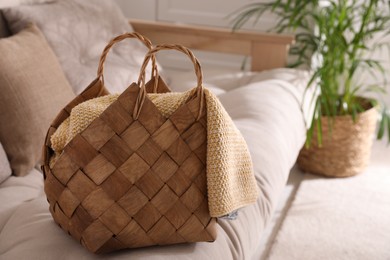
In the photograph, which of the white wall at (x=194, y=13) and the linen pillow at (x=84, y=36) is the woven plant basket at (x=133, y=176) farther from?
the white wall at (x=194, y=13)

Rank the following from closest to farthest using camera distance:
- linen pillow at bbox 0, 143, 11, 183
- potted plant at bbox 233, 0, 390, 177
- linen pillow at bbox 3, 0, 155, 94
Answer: linen pillow at bbox 0, 143, 11, 183
linen pillow at bbox 3, 0, 155, 94
potted plant at bbox 233, 0, 390, 177

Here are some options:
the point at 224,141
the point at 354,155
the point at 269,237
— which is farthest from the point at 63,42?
the point at 354,155

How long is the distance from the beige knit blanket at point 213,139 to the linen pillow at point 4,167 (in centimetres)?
40

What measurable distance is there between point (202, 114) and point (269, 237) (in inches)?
41.3

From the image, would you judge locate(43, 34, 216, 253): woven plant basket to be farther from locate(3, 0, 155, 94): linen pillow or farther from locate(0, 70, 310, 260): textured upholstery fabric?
locate(3, 0, 155, 94): linen pillow

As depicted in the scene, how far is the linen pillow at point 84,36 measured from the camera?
2037 mm

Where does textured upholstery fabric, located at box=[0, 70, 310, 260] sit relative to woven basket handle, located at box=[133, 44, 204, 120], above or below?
below

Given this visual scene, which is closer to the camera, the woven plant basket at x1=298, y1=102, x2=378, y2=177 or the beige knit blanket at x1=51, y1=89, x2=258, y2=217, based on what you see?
the beige knit blanket at x1=51, y1=89, x2=258, y2=217

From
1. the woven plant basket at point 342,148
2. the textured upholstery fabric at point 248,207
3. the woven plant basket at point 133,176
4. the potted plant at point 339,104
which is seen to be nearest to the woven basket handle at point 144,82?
the woven plant basket at point 133,176

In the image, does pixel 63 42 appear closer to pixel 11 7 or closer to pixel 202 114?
pixel 11 7

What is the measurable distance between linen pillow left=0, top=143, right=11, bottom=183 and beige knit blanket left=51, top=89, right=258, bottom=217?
403 mm

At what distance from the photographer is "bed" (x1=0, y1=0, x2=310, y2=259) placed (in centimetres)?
126

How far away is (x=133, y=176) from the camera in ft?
3.83

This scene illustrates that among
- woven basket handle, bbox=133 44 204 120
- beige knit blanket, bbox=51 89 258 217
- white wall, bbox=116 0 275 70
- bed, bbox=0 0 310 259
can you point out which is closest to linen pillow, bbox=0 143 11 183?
bed, bbox=0 0 310 259
